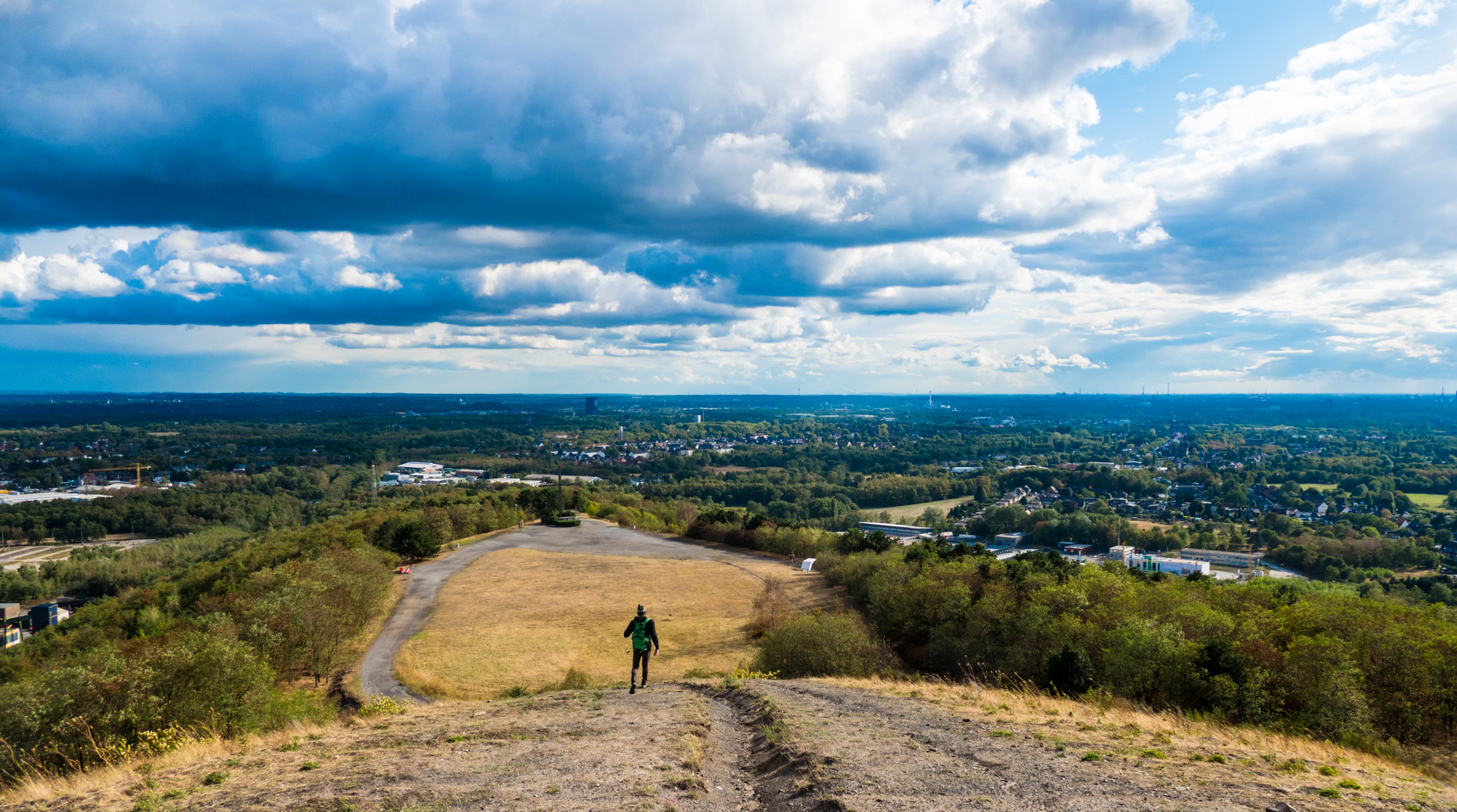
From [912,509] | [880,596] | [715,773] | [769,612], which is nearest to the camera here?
[715,773]

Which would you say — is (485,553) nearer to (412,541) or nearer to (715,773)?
(412,541)

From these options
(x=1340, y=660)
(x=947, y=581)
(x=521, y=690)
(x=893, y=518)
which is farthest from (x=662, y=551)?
(x=893, y=518)

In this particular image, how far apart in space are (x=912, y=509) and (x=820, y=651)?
121m

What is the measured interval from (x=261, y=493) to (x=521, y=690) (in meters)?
148

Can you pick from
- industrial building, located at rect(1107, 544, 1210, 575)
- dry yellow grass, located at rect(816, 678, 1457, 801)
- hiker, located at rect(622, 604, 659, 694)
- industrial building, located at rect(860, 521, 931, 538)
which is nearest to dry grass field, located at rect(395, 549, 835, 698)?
hiker, located at rect(622, 604, 659, 694)

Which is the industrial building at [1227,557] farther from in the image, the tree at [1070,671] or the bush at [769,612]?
the tree at [1070,671]

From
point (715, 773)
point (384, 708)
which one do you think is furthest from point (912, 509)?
point (715, 773)

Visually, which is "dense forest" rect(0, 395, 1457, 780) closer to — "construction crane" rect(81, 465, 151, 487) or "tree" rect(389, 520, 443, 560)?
"tree" rect(389, 520, 443, 560)

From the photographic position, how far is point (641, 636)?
747 inches

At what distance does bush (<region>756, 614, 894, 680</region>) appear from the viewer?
27984 millimetres

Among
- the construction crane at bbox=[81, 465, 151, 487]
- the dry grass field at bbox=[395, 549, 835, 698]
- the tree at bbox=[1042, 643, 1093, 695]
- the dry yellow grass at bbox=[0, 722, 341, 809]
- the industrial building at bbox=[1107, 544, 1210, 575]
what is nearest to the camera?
the dry yellow grass at bbox=[0, 722, 341, 809]

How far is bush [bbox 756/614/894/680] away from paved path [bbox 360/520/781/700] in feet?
48.2

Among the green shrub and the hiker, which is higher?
the hiker

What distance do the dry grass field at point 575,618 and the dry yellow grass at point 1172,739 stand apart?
15710 millimetres
